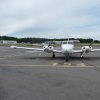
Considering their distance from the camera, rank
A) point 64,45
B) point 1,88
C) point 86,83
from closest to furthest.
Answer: point 1,88 < point 86,83 < point 64,45

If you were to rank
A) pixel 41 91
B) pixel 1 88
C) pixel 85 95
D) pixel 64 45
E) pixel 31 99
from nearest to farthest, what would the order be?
pixel 31 99
pixel 85 95
pixel 41 91
pixel 1 88
pixel 64 45

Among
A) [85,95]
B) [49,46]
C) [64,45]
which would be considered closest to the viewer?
[85,95]

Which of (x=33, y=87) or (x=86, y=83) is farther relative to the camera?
(x=86, y=83)

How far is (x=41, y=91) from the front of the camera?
9086 millimetres

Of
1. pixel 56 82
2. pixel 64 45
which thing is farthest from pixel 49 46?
pixel 56 82

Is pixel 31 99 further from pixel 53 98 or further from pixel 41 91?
pixel 41 91

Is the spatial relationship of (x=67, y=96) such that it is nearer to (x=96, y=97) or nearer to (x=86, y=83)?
(x=96, y=97)

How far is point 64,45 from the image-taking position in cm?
2564

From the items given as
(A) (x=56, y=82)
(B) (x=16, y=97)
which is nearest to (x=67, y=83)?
(A) (x=56, y=82)

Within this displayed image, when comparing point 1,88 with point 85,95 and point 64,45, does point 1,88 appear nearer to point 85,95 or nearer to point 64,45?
point 85,95

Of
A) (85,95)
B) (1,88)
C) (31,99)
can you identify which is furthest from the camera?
(1,88)

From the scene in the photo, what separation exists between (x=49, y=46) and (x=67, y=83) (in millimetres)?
16670

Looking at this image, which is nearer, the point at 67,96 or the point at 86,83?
the point at 67,96

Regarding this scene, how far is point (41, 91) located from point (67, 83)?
2077 millimetres
